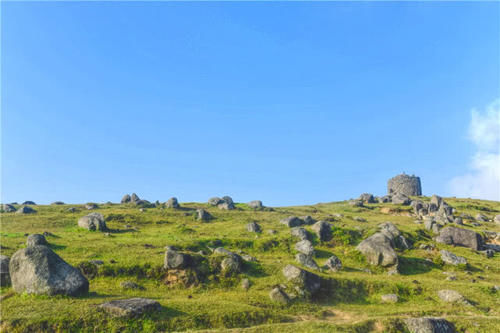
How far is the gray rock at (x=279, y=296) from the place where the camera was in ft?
80.3

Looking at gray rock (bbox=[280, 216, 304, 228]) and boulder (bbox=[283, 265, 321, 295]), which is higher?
gray rock (bbox=[280, 216, 304, 228])

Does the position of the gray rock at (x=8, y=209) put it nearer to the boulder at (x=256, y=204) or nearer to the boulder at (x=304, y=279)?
the boulder at (x=256, y=204)

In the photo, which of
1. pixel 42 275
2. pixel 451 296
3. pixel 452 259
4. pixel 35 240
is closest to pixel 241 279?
pixel 42 275

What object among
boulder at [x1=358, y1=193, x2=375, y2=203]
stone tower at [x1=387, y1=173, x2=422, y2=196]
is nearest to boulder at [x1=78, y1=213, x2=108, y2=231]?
boulder at [x1=358, y1=193, x2=375, y2=203]

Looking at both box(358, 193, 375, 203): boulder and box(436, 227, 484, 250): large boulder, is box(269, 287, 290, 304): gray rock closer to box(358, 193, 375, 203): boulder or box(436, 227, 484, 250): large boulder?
box(436, 227, 484, 250): large boulder

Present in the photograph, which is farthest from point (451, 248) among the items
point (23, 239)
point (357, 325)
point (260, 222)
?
point (23, 239)

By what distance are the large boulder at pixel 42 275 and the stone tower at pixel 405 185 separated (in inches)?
4637

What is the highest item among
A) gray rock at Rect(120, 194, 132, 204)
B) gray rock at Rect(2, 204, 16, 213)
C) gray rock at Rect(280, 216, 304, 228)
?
gray rock at Rect(120, 194, 132, 204)

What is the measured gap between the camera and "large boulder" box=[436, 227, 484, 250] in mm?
46438

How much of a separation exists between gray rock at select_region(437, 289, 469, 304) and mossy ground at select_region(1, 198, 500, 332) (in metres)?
0.57

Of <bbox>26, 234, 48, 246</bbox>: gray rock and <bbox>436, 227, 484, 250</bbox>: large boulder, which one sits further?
<bbox>436, 227, 484, 250</bbox>: large boulder

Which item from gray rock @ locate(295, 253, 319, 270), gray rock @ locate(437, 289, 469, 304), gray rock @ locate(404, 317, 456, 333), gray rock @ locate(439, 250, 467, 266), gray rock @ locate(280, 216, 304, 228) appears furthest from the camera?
gray rock @ locate(280, 216, 304, 228)

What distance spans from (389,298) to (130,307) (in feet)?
65.4

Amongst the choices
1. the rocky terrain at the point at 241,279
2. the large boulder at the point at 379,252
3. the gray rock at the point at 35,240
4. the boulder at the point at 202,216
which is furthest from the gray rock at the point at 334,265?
the gray rock at the point at 35,240
